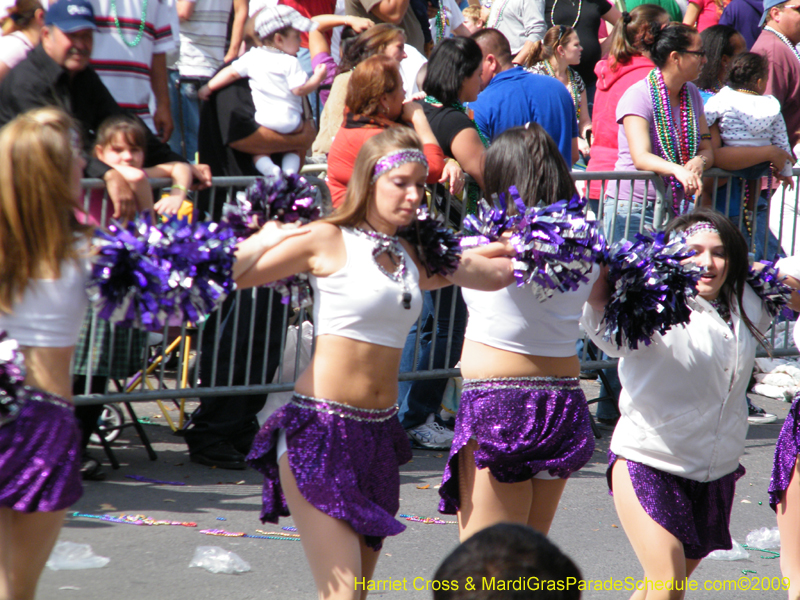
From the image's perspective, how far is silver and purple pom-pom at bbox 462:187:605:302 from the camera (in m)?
3.41

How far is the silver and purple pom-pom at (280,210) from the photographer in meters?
3.25

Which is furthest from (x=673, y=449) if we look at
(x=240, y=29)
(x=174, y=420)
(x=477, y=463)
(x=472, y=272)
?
(x=240, y=29)

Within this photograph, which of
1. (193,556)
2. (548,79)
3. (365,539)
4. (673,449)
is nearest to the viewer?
(365,539)

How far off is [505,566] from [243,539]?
2.85 metres

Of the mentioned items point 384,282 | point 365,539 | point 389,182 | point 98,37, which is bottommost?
point 365,539

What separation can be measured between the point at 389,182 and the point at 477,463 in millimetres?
1072

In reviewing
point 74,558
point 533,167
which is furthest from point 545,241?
point 74,558

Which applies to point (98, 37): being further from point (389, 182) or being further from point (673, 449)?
point (673, 449)

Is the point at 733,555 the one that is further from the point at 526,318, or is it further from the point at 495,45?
the point at 495,45

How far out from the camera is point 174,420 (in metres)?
6.29

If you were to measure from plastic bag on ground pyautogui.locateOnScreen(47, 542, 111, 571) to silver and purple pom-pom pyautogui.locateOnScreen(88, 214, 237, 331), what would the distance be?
162 centimetres

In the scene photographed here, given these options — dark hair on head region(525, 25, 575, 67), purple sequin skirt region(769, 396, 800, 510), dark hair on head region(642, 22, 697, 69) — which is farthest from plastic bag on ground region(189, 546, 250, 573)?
dark hair on head region(525, 25, 575, 67)

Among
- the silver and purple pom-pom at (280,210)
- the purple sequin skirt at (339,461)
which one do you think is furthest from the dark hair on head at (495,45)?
the purple sequin skirt at (339,461)

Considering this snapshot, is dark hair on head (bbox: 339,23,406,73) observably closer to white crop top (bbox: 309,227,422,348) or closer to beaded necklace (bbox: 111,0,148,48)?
beaded necklace (bbox: 111,0,148,48)
